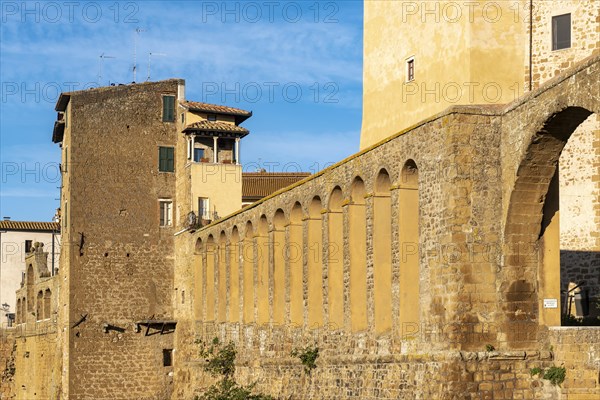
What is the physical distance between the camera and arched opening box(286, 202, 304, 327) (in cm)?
3288

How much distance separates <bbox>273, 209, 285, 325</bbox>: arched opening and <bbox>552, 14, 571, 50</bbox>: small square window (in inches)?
374

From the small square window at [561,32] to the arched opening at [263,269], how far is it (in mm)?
10616

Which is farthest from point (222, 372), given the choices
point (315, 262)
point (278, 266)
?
point (315, 262)

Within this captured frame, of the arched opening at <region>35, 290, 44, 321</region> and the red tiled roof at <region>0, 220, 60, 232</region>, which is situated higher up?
the red tiled roof at <region>0, 220, 60, 232</region>

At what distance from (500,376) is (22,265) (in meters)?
55.2

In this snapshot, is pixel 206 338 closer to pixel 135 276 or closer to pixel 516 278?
pixel 135 276

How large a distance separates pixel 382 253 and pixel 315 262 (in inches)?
197

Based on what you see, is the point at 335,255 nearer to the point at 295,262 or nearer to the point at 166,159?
the point at 295,262

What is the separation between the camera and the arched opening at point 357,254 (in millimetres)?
28172

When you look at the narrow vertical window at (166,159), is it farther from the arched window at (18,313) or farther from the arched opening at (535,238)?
the arched opening at (535,238)

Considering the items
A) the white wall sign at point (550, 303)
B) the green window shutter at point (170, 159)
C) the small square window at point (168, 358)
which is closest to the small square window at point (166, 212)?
the green window shutter at point (170, 159)

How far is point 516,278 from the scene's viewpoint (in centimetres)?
2244

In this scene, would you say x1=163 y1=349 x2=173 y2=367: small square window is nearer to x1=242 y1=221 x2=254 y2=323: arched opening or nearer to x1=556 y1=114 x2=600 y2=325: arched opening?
x1=242 y1=221 x2=254 y2=323: arched opening

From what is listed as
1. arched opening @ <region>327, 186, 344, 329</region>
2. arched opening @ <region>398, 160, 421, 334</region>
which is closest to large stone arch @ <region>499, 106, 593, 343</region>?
arched opening @ <region>398, 160, 421, 334</region>
